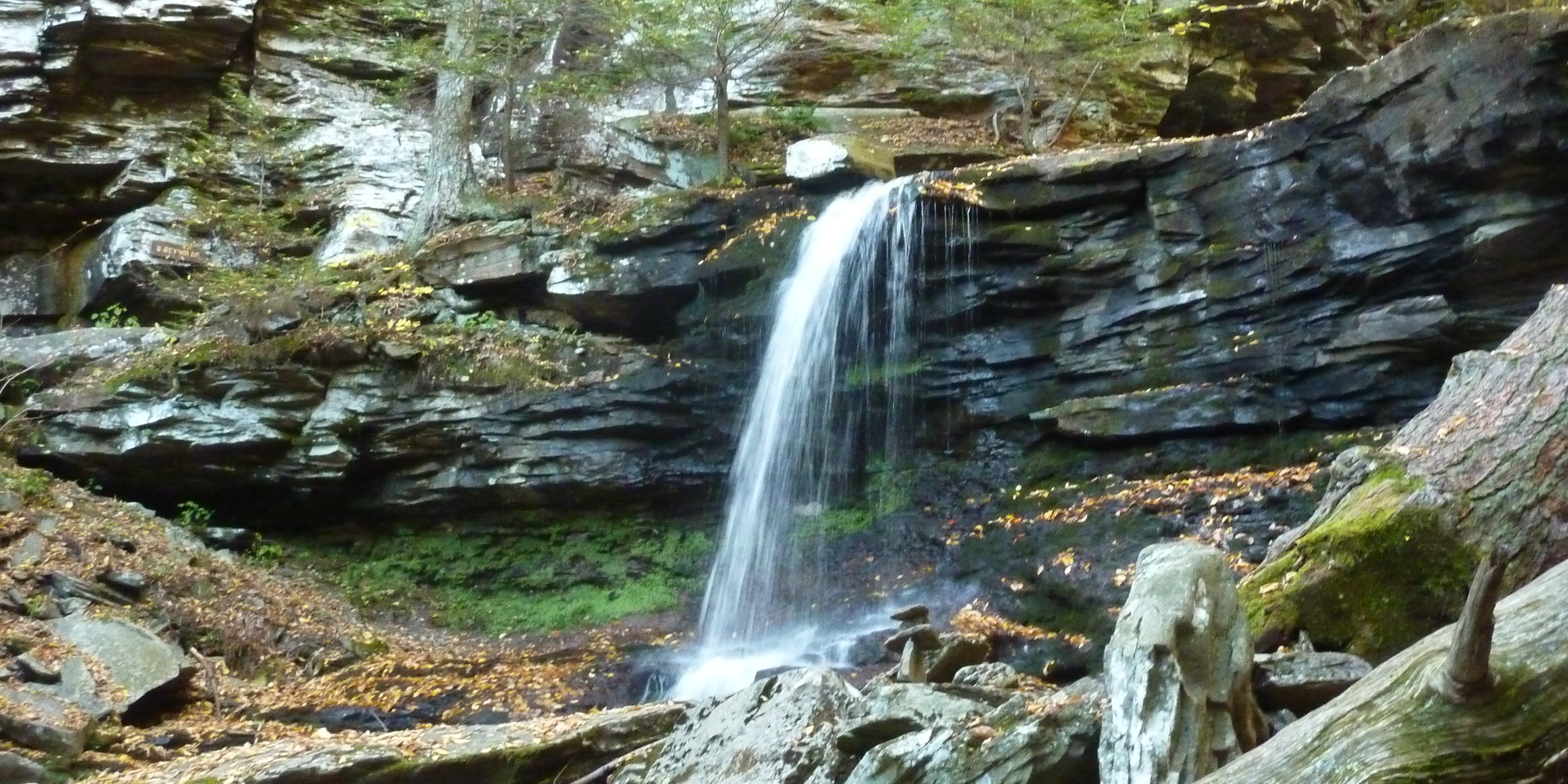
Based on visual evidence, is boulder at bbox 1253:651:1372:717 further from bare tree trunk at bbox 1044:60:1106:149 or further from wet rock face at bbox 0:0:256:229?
wet rock face at bbox 0:0:256:229

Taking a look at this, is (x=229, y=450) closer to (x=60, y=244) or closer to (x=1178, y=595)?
(x=60, y=244)

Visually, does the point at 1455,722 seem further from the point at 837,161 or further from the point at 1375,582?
the point at 837,161

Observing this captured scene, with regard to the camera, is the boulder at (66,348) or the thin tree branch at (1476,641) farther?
the boulder at (66,348)

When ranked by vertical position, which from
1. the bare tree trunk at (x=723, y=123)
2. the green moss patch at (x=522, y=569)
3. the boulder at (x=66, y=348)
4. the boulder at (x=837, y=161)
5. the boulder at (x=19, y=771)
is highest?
the bare tree trunk at (x=723, y=123)

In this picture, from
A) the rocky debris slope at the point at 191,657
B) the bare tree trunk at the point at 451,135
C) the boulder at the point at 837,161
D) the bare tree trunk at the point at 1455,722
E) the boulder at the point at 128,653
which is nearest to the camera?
the bare tree trunk at the point at 1455,722

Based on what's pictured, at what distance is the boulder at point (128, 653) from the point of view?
7312 millimetres

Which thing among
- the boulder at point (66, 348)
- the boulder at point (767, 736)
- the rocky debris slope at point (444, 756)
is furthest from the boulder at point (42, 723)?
the boulder at point (66, 348)

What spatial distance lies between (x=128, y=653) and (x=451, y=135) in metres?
8.61

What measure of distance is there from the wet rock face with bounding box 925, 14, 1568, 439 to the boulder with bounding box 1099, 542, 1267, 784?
5891 millimetres

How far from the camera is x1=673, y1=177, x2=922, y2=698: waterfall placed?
418 inches

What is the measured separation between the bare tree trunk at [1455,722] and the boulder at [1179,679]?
0.49m

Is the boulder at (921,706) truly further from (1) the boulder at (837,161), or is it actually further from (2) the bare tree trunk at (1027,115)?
(2) the bare tree trunk at (1027,115)

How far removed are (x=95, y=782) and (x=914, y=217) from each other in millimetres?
7715

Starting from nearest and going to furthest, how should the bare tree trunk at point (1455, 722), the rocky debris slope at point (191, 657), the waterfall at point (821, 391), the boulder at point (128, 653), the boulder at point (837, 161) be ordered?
the bare tree trunk at point (1455, 722) → the rocky debris slope at point (191, 657) → the boulder at point (128, 653) → the waterfall at point (821, 391) → the boulder at point (837, 161)
